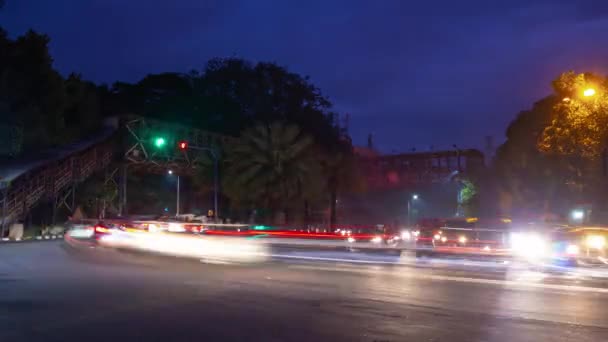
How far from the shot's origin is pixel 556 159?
3186 cm

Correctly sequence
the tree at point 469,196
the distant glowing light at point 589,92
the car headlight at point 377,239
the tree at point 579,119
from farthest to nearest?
1. the tree at point 469,196
2. the car headlight at point 377,239
3. the tree at point 579,119
4. the distant glowing light at point 589,92

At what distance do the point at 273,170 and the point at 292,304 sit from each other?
1276 inches

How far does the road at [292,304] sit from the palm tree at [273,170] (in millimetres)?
25809

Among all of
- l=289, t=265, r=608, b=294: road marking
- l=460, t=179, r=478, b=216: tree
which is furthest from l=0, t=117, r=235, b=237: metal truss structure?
l=460, t=179, r=478, b=216: tree

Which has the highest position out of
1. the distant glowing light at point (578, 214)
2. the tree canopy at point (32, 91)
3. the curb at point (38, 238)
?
the tree canopy at point (32, 91)

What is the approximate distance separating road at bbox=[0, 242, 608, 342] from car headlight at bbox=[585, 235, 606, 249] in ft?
15.6

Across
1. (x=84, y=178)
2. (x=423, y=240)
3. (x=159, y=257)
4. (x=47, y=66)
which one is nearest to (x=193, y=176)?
(x=84, y=178)

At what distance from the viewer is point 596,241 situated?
21.6 m

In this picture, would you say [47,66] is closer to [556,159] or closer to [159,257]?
[159,257]

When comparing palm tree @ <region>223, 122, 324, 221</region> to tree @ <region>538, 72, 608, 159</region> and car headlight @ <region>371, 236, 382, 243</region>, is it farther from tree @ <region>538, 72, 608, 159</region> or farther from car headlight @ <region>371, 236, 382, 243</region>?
tree @ <region>538, 72, 608, 159</region>

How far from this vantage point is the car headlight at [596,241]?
21531 mm

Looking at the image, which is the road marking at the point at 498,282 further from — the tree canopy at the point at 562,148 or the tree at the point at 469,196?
the tree at the point at 469,196

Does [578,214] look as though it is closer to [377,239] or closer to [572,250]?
[377,239]

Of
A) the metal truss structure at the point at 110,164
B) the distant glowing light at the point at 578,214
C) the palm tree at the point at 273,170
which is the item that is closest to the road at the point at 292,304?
the distant glowing light at the point at 578,214
